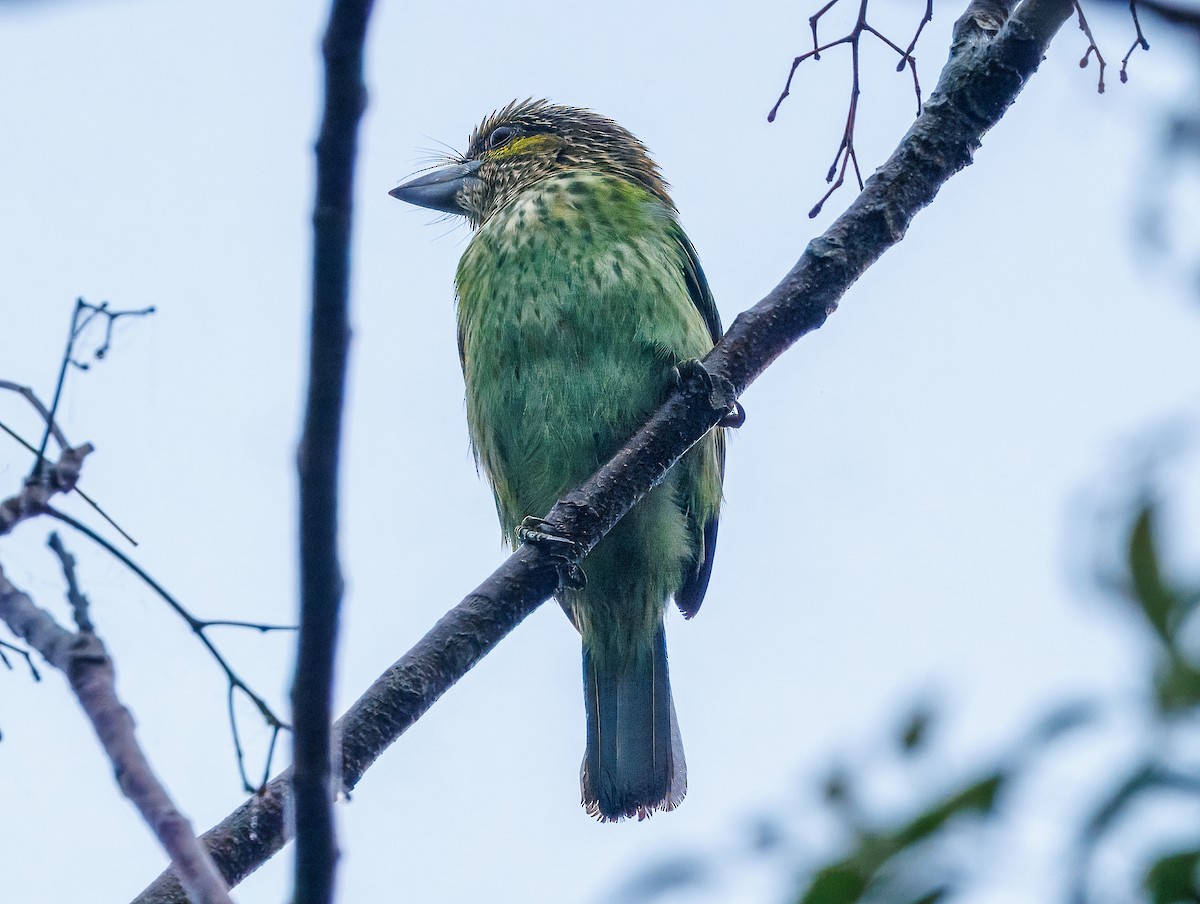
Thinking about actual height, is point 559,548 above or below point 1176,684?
above

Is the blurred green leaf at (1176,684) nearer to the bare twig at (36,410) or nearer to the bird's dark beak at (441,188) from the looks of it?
the bare twig at (36,410)

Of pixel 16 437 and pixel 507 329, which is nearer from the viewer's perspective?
pixel 16 437

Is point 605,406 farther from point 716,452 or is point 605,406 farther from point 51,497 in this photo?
point 51,497

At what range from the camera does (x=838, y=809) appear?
3.87 feet

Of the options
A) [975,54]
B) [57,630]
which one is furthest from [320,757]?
[975,54]

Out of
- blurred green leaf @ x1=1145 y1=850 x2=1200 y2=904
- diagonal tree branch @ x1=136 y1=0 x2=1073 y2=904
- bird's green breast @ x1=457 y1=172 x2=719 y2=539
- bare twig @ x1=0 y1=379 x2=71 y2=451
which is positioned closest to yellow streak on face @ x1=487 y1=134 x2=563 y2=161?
bird's green breast @ x1=457 y1=172 x2=719 y2=539

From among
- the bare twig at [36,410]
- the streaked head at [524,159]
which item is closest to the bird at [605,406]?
the streaked head at [524,159]

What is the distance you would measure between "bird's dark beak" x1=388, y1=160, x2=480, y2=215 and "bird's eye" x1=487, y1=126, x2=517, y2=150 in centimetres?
10

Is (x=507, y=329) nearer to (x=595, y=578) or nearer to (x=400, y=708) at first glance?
(x=595, y=578)

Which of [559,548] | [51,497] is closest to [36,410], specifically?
[51,497]

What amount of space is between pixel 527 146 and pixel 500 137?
0.24 meters

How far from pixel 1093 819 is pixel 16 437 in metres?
1.61

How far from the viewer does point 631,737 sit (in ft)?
13.4

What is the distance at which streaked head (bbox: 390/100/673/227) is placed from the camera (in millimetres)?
4852
